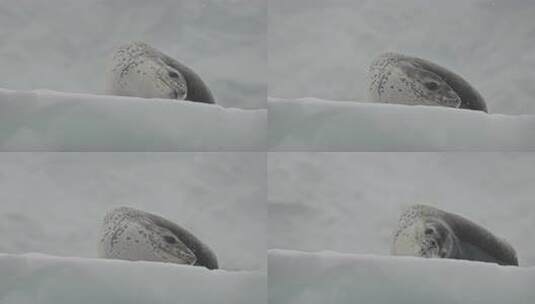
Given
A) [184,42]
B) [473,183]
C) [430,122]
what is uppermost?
[184,42]

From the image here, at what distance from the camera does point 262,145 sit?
221cm

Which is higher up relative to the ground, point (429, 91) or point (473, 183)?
point (429, 91)

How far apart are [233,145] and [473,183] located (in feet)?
2.13

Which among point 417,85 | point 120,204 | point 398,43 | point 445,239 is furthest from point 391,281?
point 120,204

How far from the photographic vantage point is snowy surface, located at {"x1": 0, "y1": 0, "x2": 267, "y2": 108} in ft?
7.07

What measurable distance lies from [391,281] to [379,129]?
16.0 inches

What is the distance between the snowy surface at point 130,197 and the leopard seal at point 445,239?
384 mm

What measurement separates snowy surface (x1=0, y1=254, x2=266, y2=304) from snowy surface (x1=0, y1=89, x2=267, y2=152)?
0.99 feet

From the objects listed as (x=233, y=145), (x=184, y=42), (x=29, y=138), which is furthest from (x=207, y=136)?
(x=29, y=138)

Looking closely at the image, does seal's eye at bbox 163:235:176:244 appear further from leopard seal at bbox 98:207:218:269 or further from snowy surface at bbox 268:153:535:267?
snowy surface at bbox 268:153:535:267

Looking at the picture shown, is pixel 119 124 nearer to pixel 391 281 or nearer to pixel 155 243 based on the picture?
pixel 155 243

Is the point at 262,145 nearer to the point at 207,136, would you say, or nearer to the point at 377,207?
the point at 207,136

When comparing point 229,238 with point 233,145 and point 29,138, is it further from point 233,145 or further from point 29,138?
point 29,138

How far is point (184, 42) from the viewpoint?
2217 millimetres
